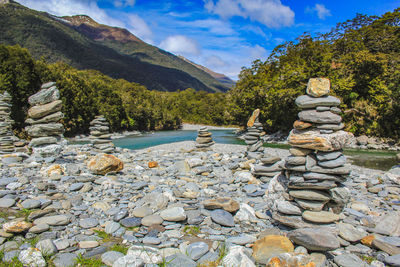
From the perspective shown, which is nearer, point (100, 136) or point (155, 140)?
point (100, 136)

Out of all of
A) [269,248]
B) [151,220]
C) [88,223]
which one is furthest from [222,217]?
[88,223]

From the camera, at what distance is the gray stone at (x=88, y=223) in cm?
512

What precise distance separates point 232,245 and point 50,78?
42.0m

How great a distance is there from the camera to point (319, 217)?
4.92 metres

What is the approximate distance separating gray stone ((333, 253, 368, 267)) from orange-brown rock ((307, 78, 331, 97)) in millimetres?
3668

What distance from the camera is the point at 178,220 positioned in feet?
18.1

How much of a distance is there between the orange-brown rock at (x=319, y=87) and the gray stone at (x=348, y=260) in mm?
3668

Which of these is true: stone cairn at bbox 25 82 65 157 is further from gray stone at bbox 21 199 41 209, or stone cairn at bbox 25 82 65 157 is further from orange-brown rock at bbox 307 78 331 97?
orange-brown rock at bbox 307 78 331 97

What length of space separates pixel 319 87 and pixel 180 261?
5.20 metres

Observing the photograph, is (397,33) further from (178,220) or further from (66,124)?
(66,124)

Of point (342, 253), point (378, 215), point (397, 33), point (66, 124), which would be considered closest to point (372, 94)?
point (397, 33)

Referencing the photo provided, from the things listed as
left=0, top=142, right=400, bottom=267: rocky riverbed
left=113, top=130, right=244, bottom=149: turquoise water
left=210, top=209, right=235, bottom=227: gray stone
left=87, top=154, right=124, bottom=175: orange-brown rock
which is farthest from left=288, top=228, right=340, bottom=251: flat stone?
left=113, top=130, right=244, bottom=149: turquoise water

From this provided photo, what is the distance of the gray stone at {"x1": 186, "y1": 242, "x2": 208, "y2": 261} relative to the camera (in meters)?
4.10

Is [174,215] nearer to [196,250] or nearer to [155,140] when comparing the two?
[196,250]
